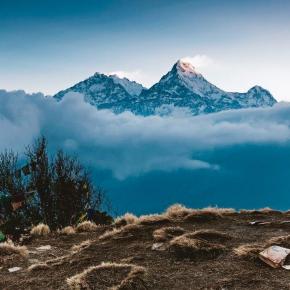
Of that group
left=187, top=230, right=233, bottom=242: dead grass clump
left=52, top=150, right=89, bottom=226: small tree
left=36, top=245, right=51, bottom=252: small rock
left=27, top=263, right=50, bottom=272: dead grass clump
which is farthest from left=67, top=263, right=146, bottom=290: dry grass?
left=52, top=150, right=89, bottom=226: small tree

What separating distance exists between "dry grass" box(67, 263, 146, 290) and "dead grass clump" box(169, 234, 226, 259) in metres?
1.77

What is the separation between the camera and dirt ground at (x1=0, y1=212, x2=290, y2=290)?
35.6ft

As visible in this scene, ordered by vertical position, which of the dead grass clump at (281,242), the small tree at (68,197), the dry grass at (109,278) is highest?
the dry grass at (109,278)

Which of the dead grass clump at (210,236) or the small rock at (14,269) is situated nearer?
the small rock at (14,269)

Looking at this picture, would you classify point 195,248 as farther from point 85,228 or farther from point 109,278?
point 85,228

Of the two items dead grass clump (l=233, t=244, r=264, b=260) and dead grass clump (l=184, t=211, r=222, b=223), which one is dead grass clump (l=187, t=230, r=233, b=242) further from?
dead grass clump (l=184, t=211, r=222, b=223)

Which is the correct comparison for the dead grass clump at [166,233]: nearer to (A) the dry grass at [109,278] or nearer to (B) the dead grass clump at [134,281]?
(A) the dry grass at [109,278]

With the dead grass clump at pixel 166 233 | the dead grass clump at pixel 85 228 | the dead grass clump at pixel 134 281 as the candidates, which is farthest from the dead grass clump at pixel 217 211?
the dead grass clump at pixel 134 281

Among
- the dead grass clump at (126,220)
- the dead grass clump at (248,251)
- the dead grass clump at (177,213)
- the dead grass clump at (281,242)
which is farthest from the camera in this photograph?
the dead grass clump at (126,220)

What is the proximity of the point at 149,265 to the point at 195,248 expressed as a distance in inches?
59.5

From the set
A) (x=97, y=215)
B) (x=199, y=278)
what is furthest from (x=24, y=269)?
(x=97, y=215)

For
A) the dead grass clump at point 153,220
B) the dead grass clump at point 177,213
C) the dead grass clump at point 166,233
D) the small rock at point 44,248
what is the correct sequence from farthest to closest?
the dead grass clump at point 177,213, the dead grass clump at point 153,220, the small rock at point 44,248, the dead grass clump at point 166,233

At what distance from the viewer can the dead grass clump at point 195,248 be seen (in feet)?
42.3

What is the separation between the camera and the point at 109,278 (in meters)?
11.4
